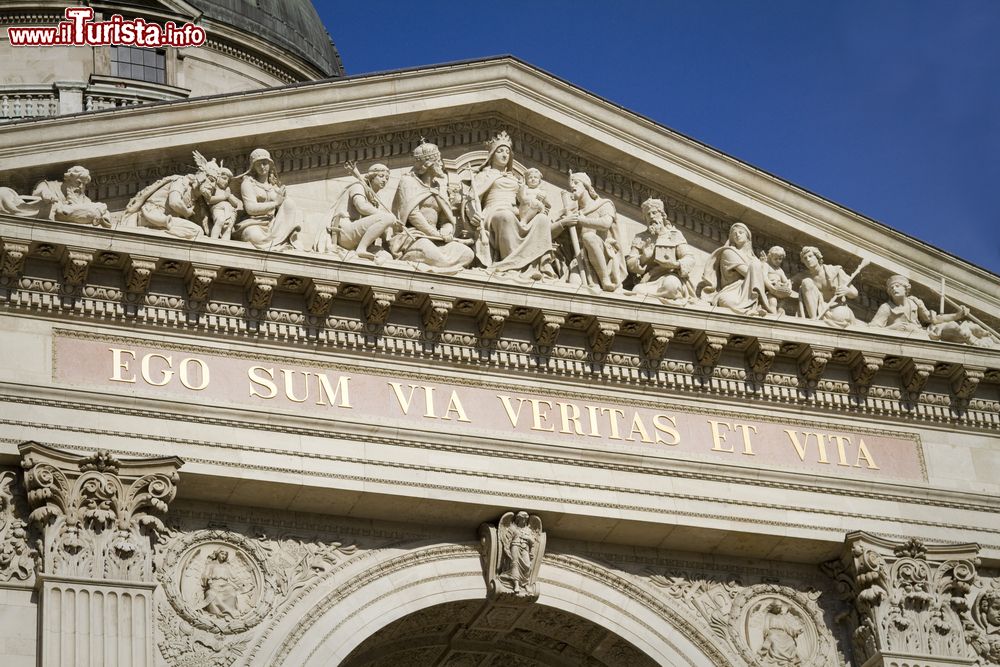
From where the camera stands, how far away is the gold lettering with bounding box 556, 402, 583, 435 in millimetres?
22266

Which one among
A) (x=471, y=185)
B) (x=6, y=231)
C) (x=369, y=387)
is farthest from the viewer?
(x=471, y=185)

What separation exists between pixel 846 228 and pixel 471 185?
4783mm

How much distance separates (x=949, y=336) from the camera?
79.4 ft

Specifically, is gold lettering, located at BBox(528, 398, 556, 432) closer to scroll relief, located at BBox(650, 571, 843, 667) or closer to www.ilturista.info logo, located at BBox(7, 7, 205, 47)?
scroll relief, located at BBox(650, 571, 843, 667)

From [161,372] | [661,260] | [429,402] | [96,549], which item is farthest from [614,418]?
[96,549]

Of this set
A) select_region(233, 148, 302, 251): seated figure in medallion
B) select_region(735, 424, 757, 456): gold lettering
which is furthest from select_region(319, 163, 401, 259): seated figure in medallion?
select_region(735, 424, 757, 456): gold lettering

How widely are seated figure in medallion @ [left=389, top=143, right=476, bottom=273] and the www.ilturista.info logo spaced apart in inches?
540

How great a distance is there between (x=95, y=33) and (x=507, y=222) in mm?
14626

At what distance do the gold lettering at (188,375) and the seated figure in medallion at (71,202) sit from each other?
5.53 ft

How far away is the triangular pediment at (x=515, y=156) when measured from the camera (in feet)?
71.4

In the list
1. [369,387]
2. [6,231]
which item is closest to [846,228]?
[369,387]

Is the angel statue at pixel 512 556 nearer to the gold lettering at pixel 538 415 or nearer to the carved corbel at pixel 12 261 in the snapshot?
the gold lettering at pixel 538 415

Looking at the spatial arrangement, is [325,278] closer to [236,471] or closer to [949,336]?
[236,471]

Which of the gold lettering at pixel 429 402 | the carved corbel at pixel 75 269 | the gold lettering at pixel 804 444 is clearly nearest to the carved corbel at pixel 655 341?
the gold lettering at pixel 804 444
